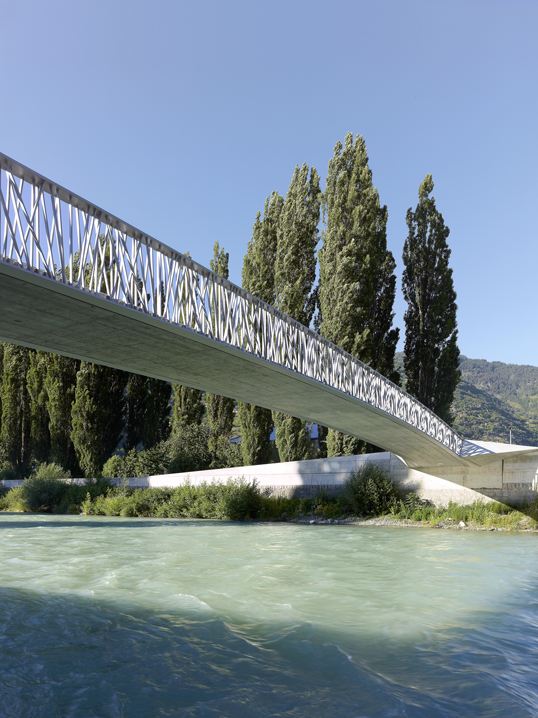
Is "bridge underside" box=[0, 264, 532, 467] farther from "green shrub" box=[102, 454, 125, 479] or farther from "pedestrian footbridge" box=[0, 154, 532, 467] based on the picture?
"green shrub" box=[102, 454, 125, 479]

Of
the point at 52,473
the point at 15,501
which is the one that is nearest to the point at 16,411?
the point at 52,473

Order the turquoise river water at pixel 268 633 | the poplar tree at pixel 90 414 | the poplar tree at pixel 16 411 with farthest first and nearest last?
the poplar tree at pixel 16 411 < the poplar tree at pixel 90 414 < the turquoise river water at pixel 268 633

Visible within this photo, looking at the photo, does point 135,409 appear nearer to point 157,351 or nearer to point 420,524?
point 420,524

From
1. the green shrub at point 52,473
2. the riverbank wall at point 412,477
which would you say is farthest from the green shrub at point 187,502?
the green shrub at point 52,473

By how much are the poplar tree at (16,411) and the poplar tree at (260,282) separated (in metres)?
17.1

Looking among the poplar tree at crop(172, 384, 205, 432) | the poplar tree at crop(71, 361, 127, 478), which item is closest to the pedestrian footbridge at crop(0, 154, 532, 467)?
the poplar tree at crop(172, 384, 205, 432)

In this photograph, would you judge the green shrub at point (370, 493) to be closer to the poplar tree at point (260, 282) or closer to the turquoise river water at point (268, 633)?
the poplar tree at point (260, 282)

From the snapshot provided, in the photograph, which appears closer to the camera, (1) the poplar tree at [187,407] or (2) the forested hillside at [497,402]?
(1) the poplar tree at [187,407]

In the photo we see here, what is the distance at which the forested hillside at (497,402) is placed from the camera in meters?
101

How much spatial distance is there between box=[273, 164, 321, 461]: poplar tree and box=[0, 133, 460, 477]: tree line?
0.05m

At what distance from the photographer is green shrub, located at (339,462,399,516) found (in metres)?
21.2

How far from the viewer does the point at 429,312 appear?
28.4 metres

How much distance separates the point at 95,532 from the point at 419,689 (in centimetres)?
1515

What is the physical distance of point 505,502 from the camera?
66.3ft
